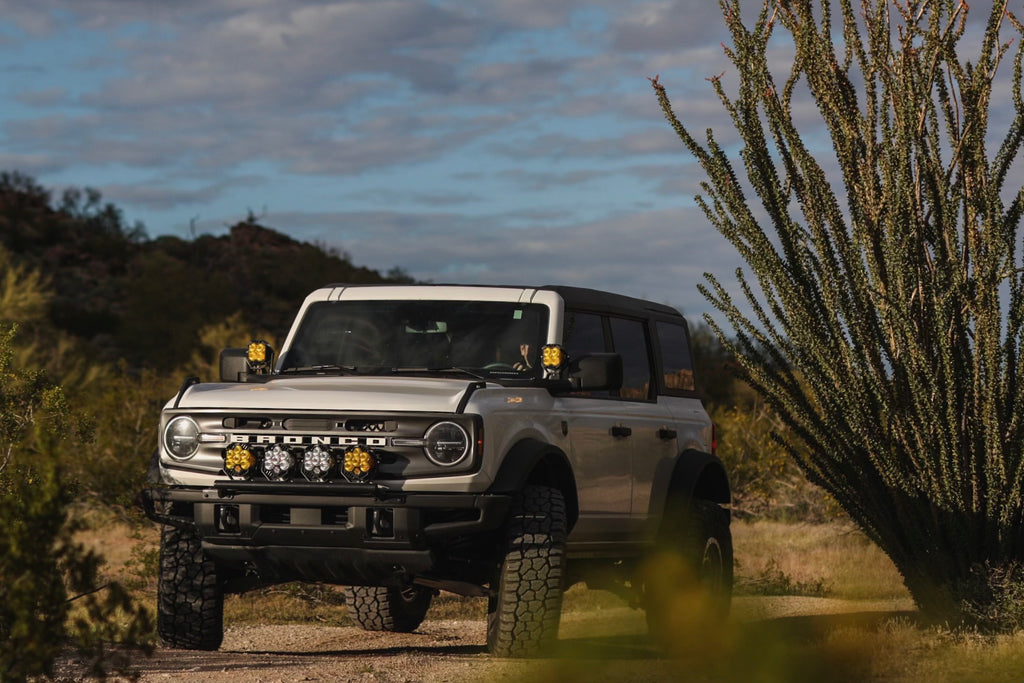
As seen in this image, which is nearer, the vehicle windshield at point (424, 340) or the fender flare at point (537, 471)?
the fender flare at point (537, 471)

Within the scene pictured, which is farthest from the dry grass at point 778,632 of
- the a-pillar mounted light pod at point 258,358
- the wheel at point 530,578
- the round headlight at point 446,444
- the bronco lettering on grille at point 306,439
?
the a-pillar mounted light pod at point 258,358

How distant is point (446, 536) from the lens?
7.66m

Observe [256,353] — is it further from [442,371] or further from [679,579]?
[679,579]

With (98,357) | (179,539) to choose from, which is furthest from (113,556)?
(98,357)

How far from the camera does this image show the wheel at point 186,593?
842cm

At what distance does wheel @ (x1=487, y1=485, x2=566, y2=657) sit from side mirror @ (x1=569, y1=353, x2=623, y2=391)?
2.46 feet

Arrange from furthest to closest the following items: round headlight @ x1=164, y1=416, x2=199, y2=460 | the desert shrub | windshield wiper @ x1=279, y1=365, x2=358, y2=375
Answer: the desert shrub < windshield wiper @ x1=279, y1=365, x2=358, y2=375 < round headlight @ x1=164, y1=416, x2=199, y2=460

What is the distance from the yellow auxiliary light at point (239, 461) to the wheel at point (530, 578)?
1.42 m

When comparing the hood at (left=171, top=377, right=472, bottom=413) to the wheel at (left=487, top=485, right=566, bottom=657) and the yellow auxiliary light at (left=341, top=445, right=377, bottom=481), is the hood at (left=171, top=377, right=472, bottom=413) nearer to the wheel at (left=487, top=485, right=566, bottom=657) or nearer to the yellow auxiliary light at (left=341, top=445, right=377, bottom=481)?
the yellow auxiliary light at (left=341, top=445, right=377, bottom=481)

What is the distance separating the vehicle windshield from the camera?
8742mm

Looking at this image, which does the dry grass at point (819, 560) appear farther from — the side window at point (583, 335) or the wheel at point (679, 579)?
the side window at point (583, 335)

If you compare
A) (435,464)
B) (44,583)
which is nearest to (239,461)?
(435,464)

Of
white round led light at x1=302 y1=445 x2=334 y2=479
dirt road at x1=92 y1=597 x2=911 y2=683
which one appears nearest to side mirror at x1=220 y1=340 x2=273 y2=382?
white round led light at x1=302 y1=445 x2=334 y2=479

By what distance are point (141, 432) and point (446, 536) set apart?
1433 centimetres
